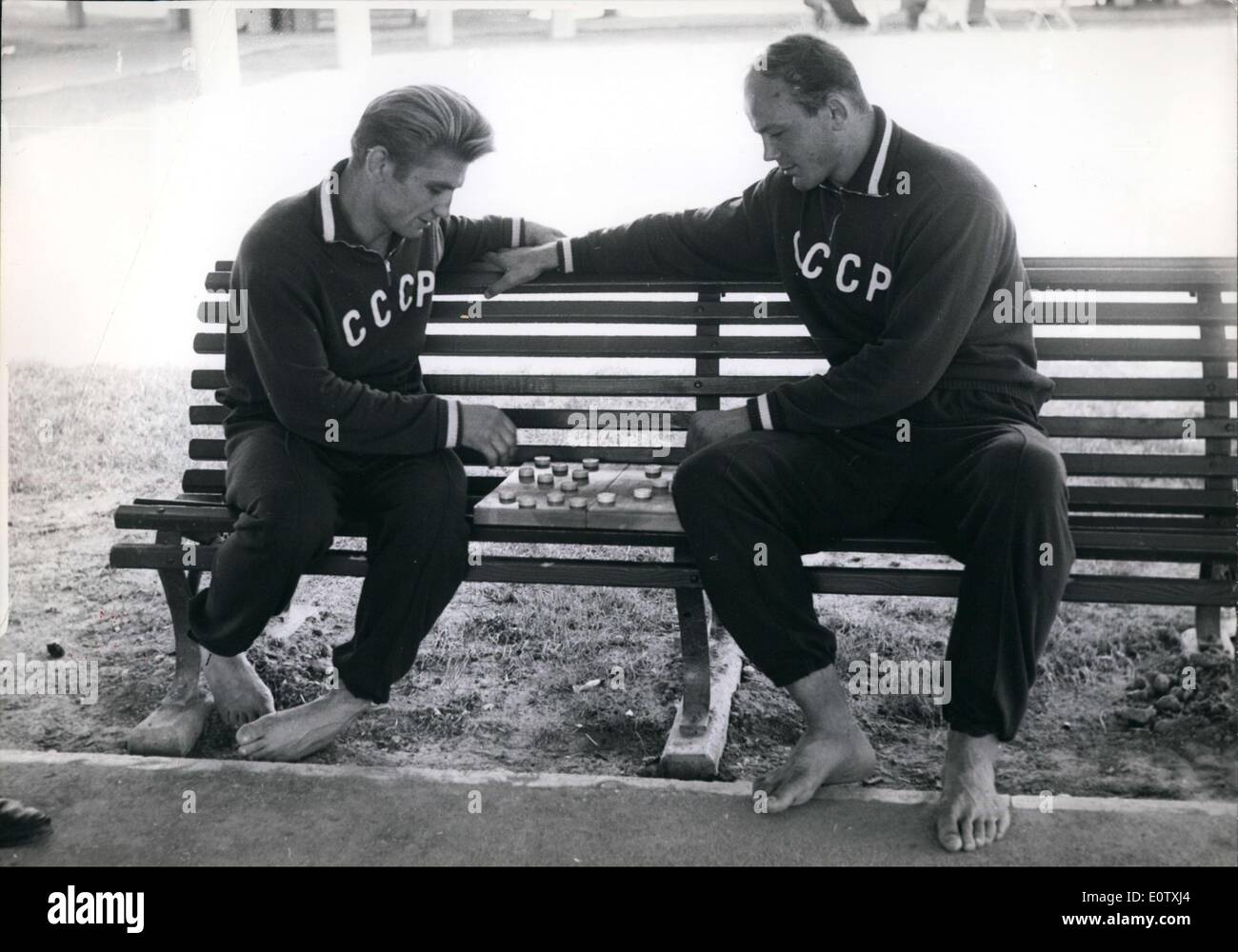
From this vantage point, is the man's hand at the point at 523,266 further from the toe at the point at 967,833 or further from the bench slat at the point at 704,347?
the toe at the point at 967,833

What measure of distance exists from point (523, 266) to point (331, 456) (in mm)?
781

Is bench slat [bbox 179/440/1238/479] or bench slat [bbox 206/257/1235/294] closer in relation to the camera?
bench slat [bbox 179/440/1238/479]

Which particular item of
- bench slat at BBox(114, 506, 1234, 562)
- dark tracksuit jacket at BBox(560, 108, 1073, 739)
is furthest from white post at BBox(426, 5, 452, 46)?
bench slat at BBox(114, 506, 1234, 562)

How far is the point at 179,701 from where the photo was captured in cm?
338

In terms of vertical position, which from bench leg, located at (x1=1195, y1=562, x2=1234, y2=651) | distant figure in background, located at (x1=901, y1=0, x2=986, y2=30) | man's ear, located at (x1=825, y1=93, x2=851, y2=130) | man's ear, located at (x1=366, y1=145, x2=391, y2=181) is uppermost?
distant figure in background, located at (x1=901, y1=0, x2=986, y2=30)

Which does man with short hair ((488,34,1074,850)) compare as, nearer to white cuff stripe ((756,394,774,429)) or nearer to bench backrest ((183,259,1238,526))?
white cuff stripe ((756,394,774,429))

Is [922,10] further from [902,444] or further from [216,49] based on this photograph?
[216,49]

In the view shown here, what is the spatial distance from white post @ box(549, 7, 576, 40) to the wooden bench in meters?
2.47

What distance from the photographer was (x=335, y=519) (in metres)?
Answer: 3.20

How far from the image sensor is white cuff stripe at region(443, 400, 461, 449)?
10.6 ft

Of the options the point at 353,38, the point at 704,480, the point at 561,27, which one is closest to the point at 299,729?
the point at 704,480

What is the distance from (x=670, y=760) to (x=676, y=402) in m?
2.05

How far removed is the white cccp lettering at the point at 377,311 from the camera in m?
3.31

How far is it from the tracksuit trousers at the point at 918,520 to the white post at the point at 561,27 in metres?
3.40
